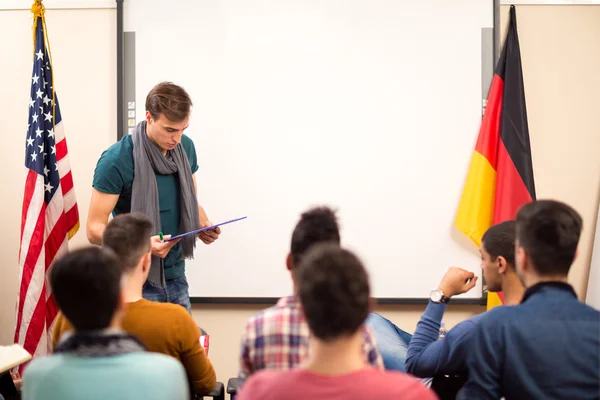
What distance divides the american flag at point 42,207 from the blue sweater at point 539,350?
99.2 inches

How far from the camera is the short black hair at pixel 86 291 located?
5.11 ft

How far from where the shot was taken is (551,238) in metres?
1.88

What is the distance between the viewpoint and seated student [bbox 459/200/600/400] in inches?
69.3

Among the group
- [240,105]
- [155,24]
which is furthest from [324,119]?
[155,24]

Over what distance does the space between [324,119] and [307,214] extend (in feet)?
6.25

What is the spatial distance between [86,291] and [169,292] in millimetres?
1571

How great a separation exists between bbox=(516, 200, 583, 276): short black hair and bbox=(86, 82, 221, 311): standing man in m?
1.55

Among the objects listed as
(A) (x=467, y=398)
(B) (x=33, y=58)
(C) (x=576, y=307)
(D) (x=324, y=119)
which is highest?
(B) (x=33, y=58)

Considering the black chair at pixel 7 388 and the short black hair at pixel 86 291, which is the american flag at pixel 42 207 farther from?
the short black hair at pixel 86 291

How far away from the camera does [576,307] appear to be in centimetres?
182

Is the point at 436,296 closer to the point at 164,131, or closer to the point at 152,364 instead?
the point at 152,364

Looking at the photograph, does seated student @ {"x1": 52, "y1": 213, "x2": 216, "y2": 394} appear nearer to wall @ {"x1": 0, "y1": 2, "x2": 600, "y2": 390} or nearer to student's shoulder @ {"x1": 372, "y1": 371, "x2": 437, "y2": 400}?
student's shoulder @ {"x1": 372, "y1": 371, "x2": 437, "y2": 400}

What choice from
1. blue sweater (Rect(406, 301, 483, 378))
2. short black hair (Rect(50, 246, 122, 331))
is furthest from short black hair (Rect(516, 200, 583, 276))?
short black hair (Rect(50, 246, 122, 331))

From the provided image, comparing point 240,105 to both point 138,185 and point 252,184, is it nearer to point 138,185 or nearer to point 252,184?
point 252,184
